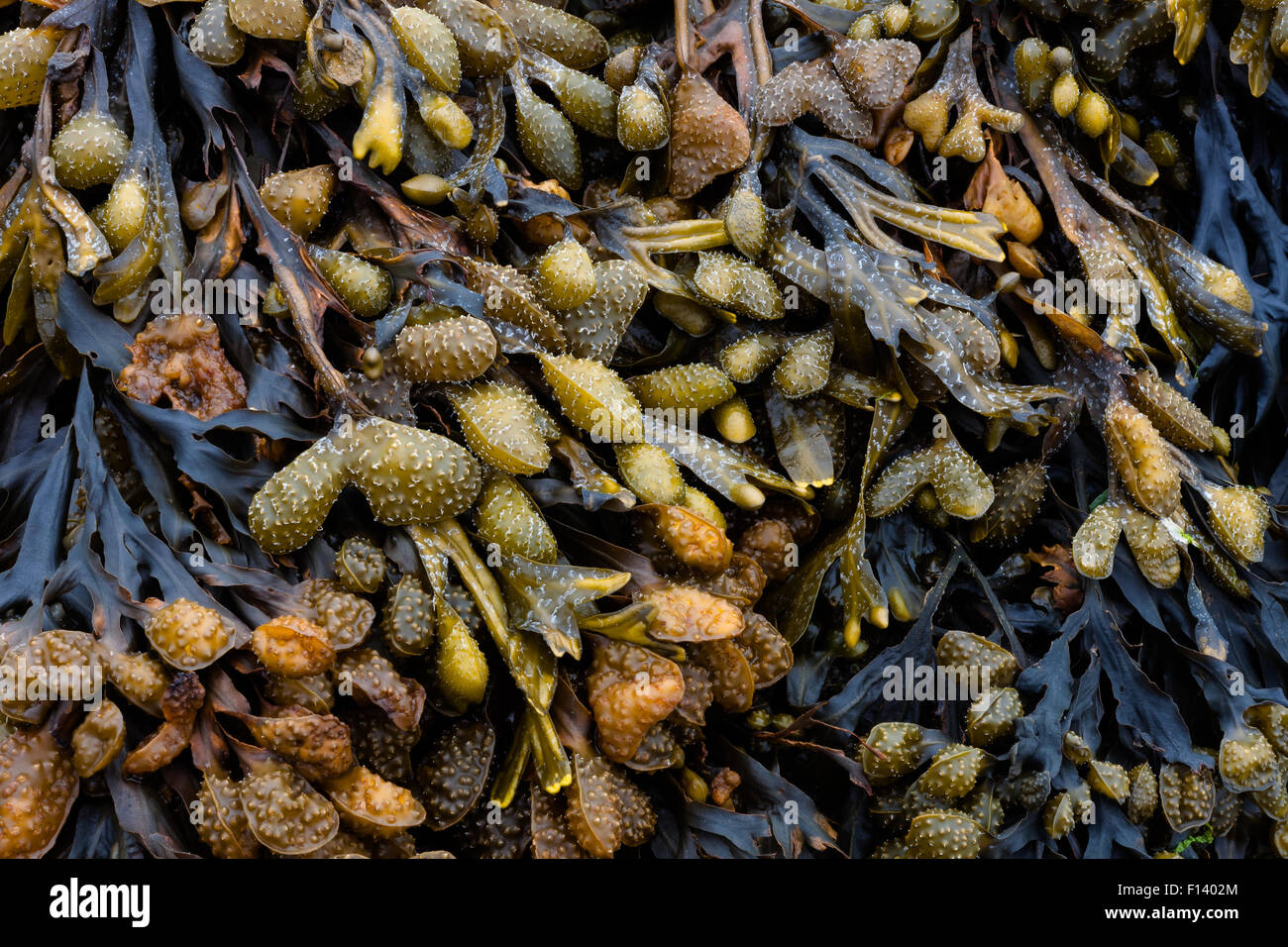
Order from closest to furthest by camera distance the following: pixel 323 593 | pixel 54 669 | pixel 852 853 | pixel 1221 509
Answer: pixel 54 669 → pixel 323 593 → pixel 852 853 → pixel 1221 509

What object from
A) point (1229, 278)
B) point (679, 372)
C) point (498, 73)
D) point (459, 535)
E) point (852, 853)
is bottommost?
point (852, 853)

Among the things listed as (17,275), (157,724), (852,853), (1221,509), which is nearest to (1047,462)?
(1221,509)

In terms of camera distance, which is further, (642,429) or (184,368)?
(642,429)

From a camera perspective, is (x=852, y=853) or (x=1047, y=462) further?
(x=1047, y=462)

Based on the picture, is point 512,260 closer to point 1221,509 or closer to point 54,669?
point 54,669

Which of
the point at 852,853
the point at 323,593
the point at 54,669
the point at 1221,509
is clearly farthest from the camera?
the point at 1221,509

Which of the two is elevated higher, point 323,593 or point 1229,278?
point 1229,278
